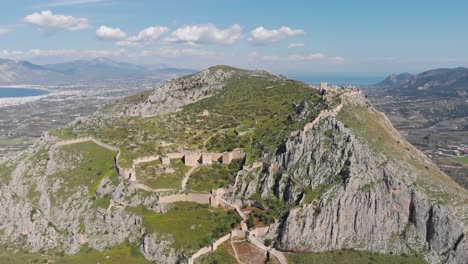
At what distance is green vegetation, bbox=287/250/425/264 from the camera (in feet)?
275

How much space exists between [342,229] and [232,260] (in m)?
26.3

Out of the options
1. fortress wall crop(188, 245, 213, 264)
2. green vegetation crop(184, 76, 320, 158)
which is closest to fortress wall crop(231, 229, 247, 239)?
fortress wall crop(188, 245, 213, 264)

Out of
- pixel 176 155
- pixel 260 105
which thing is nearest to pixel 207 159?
pixel 176 155

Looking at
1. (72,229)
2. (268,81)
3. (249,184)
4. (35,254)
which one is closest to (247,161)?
(249,184)

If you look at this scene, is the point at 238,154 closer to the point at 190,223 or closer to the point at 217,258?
the point at 190,223

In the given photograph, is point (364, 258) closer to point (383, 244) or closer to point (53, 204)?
point (383, 244)

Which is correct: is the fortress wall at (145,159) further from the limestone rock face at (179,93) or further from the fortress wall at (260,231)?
the limestone rock face at (179,93)

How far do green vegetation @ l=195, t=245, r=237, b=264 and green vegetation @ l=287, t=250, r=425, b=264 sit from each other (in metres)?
12.5

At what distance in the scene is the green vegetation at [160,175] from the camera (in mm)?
96625

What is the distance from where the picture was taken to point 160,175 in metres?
100

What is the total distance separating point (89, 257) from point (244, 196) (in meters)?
35.3

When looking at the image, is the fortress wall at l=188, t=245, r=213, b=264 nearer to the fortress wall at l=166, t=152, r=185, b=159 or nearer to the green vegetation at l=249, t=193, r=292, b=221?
the green vegetation at l=249, t=193, r=292, b=221

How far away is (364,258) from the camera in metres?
85.9

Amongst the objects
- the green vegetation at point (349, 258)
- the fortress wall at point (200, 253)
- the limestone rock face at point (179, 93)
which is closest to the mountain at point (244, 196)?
the fortress wall at point (200, 253)
